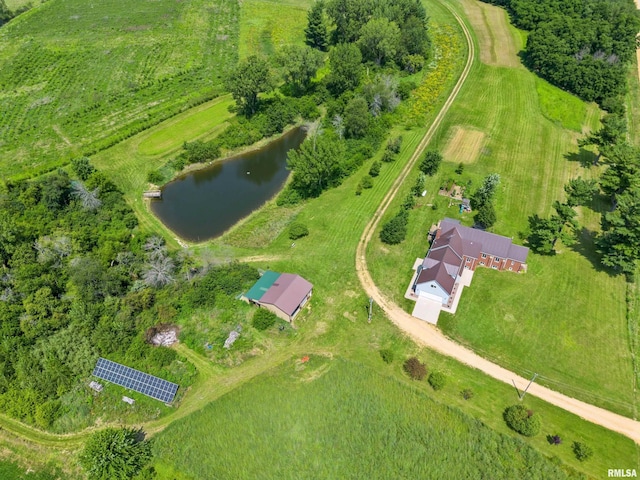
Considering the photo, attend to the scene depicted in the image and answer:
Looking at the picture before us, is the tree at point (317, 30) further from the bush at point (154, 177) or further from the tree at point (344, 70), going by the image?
the bush at point (154, 177)

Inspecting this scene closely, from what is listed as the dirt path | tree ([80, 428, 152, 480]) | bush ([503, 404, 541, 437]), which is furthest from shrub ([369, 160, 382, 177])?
tree ([80, 428, 152, 480])

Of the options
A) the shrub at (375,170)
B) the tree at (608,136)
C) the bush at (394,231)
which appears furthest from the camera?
the shrub at (375,170)

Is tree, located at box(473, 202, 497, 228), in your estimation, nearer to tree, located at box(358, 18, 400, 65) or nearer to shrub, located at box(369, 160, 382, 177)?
shrub, located at box(369, 160, 382, 177)

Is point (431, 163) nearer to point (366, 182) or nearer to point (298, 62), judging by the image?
point (366, 182)

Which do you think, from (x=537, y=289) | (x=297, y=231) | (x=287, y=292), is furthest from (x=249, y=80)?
(x=537, y=289)

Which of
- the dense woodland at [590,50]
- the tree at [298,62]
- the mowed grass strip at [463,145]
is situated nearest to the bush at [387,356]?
the mowed grass strip at [463,145]

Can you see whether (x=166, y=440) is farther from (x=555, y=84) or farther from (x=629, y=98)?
(x=629, y=98)

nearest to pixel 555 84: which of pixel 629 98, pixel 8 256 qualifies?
pixel 629 98
